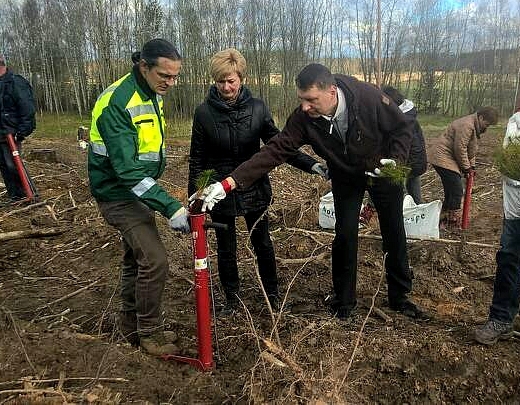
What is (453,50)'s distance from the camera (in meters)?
24.2

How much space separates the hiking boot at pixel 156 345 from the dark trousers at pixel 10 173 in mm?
4458

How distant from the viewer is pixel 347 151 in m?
3.05

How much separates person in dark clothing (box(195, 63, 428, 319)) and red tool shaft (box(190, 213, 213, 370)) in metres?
0.24

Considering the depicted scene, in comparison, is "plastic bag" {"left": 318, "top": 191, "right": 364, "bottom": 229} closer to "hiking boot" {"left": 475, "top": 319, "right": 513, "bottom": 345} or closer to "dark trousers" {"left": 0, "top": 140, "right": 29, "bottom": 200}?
"hiking boot" {"left": 475, "top": 319, "right": 513, "bottom": 345}

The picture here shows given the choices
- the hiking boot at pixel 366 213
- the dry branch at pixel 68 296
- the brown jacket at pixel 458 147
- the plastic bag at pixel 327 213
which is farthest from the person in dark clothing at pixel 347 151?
the brown jacket at pixel 458 147

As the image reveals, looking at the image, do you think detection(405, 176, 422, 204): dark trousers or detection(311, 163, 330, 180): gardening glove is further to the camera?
detection(405, 176, 422, 204): dark trousers

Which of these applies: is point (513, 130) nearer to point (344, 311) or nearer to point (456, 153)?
point (344, 311)

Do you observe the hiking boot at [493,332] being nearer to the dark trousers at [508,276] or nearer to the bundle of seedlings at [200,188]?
the dark trousers at [508,276]

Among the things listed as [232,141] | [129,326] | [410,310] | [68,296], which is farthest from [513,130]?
[68,296]

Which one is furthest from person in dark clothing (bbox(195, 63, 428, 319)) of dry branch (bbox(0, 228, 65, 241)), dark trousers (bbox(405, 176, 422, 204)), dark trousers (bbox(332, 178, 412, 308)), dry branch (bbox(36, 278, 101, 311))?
dry branch (bbox(0, 228, 65, 241))

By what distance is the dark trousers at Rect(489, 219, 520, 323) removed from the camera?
2.81m

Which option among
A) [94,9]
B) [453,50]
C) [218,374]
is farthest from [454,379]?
[453,50]

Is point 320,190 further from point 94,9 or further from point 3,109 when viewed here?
point 94,9

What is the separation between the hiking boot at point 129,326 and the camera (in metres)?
3.04
